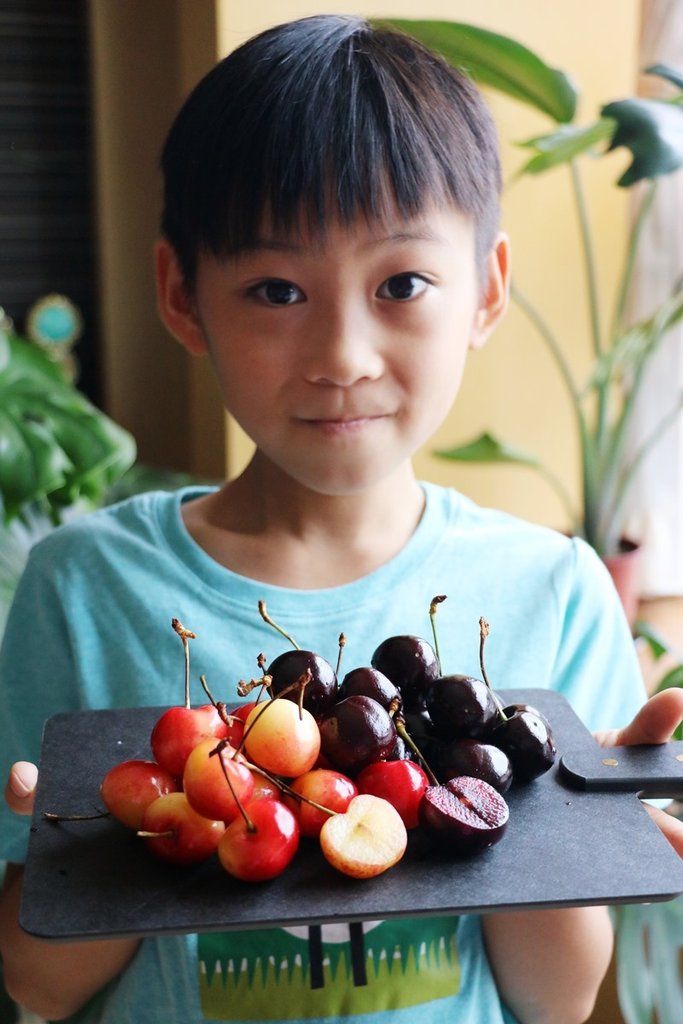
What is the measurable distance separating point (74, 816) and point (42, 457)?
905 mm

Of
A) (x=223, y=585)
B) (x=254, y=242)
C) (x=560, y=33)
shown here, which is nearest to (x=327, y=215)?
(x=254, y=242)

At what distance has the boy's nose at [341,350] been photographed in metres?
0.80

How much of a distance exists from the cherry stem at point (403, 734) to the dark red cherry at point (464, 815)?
5cm

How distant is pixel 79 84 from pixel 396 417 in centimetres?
158

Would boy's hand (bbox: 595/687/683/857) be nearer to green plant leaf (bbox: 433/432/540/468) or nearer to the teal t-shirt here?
the teal t-shirt

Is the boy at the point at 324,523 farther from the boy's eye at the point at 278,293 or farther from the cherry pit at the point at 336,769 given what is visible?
the cherry pit at the point at 336,769

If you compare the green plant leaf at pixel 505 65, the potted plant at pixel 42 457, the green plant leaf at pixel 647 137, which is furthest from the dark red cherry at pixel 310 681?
the green plant leaf at pixel 505 65

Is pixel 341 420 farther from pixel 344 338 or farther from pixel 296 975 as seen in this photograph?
pixel 296 975

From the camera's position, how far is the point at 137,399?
2309mm

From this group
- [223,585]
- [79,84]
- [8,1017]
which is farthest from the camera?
[79,84]

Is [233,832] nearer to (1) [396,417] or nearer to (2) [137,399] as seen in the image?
(1) [396,417]

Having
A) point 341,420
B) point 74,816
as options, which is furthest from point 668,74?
point 74,816

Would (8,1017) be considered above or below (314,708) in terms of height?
below

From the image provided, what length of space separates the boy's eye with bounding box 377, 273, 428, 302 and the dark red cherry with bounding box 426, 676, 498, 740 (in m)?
0.28
